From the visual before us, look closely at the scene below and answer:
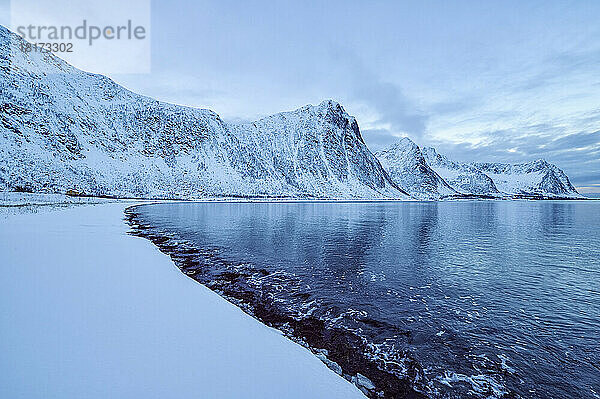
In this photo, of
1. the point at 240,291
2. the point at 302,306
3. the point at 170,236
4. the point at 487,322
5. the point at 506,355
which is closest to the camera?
the point at 506,355

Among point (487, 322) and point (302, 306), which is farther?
point (302, 306)

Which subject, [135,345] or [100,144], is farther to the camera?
[100,144]

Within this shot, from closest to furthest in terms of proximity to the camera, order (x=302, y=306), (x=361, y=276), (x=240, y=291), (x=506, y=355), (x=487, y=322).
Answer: (x=506, y=355) → (x=487, y=322) → (x=302, y=306) → (x=240, y=291) → (x=361, y=276)

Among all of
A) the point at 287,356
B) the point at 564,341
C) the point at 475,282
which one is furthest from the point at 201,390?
the point at 475,282

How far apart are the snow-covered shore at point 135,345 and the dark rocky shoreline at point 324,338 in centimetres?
101

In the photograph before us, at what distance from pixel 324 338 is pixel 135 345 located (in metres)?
5.43

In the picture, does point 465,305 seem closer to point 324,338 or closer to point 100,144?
point 324,338

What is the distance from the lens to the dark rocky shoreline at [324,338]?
745 centimetres

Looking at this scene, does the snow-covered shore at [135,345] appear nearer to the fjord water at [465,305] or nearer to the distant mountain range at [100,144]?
the fjord water at [465,305]

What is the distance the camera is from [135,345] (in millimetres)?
6582

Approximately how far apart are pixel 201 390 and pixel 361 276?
494 inches

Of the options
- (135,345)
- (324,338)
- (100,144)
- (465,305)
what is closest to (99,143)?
(100,144)

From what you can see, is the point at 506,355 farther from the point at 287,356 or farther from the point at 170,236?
A: the point at 170,236

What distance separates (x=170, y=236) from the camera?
29.1 metres
